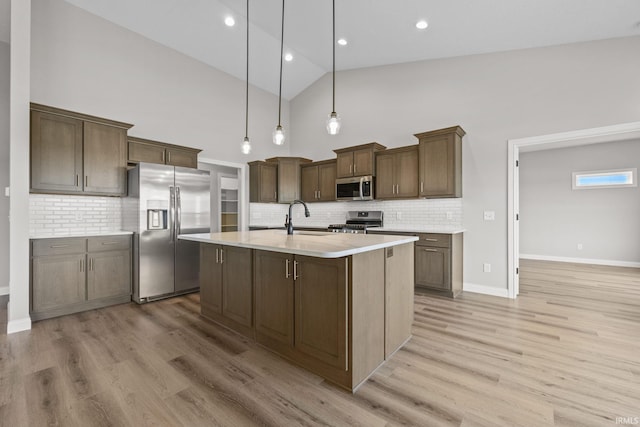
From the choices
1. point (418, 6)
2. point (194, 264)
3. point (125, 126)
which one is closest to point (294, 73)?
point (418, 6)

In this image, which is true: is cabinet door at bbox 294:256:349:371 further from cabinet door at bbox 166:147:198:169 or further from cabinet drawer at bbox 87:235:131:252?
cabinet door at bbox 166:147:198:169

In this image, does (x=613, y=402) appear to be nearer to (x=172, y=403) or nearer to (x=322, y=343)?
(x=322, y=343)

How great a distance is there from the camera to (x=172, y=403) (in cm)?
171

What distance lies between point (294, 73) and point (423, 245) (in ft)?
14.0

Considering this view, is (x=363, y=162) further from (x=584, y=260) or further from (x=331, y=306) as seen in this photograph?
(x=584, y=260)

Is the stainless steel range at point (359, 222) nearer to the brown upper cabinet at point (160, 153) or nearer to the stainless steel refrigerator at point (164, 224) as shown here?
the stainless steel refrigerator at point (164, 224)

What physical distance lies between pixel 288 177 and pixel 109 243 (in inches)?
129

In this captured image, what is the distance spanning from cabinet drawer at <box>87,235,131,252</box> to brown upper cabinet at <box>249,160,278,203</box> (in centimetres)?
247

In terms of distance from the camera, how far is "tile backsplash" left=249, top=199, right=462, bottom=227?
176 inches

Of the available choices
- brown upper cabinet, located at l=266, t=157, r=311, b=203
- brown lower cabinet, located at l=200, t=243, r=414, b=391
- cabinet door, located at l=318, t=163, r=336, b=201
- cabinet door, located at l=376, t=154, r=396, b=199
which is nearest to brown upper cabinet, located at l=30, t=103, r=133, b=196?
brown lower cabinet, located at l=200, t=243, r=414, b=391

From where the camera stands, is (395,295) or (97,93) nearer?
(395,295)

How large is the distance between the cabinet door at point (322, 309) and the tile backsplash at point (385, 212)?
3.24 m

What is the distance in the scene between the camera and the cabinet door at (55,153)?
3121 mm

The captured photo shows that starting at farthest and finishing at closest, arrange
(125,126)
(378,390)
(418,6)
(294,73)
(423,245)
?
(294,73), (423,245), (125,126), (418,6), (378,390)
